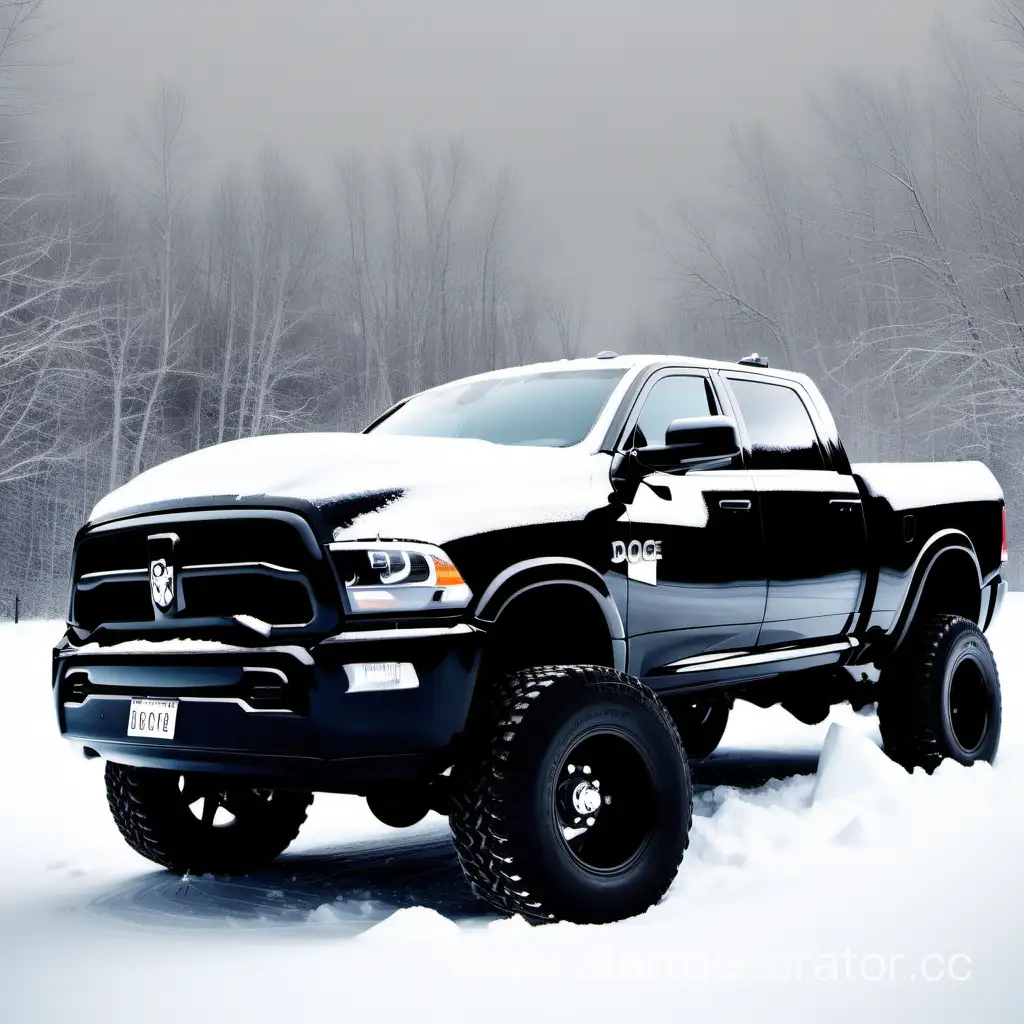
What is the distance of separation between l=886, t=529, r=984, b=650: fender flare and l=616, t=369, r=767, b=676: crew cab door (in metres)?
1.46

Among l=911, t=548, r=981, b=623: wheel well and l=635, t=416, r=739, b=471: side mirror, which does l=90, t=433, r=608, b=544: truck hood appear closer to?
l=635, t=416, r=739, b=471: side mirror

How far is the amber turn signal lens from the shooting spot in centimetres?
411

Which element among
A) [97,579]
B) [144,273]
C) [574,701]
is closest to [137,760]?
[97,579]

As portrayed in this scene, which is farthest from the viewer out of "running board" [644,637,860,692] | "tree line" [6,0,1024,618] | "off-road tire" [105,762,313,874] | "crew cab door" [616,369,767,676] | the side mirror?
"tree line" [6,0,1024,618]

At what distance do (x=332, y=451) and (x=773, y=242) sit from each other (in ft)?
105

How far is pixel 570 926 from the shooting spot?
4047 millimetres

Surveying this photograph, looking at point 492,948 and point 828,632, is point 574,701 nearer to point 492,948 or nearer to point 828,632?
point 492,948

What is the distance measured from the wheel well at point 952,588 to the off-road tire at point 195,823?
3.58 meters

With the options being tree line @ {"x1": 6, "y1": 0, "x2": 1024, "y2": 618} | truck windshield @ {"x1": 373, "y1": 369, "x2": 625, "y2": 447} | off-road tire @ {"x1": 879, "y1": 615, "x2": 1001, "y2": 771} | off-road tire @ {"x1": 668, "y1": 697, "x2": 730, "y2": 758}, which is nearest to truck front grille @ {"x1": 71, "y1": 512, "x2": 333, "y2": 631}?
truck windshield @ {"x1": 373, "y1": 369, "x2": 625, "y2": 447}

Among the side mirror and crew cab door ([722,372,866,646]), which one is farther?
crew cab door ([722,372,866,646])

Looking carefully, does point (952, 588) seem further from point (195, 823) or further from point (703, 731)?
point (195, 823)

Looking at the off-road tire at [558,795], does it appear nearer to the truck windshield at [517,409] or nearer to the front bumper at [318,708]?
the front bumper at [318,708]

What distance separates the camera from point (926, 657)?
22.2 ft

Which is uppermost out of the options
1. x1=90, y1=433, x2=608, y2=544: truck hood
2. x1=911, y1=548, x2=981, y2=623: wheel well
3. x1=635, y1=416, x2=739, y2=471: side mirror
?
x1=635, y1=416, x2=739, y2=471: side mirror
